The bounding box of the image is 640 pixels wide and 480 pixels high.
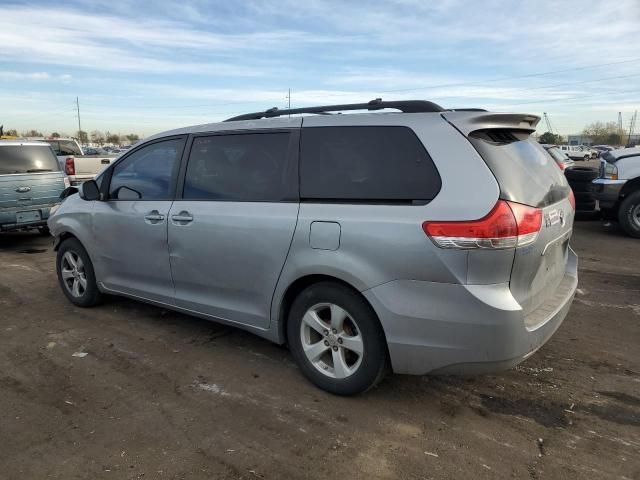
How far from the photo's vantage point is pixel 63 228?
Result: 206 inches

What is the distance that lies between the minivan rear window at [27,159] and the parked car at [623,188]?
9626mm

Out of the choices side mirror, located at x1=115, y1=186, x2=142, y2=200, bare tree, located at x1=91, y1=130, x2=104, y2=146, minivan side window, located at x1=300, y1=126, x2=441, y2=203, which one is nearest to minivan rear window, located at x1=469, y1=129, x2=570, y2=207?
minivan side window, located at x1=300, y1=126, x2=441, y2=203

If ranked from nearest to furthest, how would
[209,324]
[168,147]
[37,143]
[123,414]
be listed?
[123,414] < [168,147] < [209,324] < [37,143]

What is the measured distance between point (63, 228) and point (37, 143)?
15.6ft

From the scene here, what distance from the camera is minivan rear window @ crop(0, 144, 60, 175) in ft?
27.7

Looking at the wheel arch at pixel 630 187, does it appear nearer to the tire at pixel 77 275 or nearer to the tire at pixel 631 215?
the tire at pixel 631 215

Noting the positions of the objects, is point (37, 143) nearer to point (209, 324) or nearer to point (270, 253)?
point (209, 324)

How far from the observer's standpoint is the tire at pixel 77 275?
5.08m

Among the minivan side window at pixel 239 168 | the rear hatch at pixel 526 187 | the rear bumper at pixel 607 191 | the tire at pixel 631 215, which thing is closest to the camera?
the rear hatch at pixel 526 187

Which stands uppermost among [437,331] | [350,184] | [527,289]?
[350,184]

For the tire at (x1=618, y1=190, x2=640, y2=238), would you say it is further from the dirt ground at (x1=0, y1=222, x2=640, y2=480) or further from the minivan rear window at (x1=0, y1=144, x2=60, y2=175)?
the minivan rear window at (x1=0, y1=144, x2=60, y2=175)

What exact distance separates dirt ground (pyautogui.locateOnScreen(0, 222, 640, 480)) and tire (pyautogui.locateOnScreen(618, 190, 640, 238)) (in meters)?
4.93

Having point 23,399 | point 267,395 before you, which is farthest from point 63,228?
point 267,395

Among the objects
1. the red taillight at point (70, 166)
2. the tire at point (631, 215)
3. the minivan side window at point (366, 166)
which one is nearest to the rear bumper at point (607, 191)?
the tire at point (631, 215)
